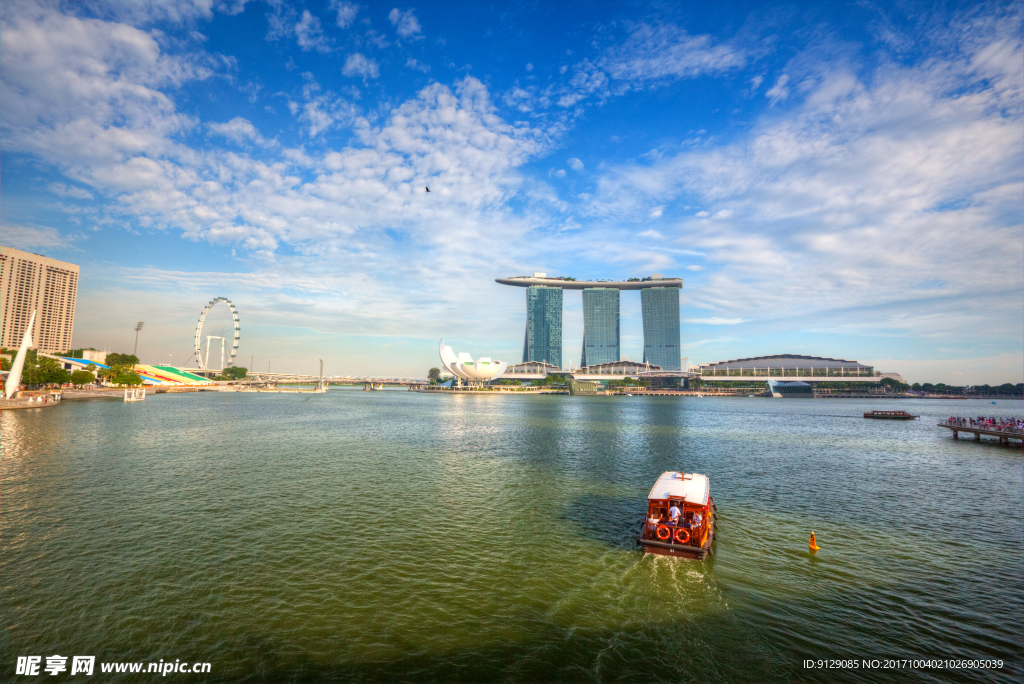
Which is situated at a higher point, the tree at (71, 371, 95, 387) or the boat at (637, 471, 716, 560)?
the tree at (71, 371, 95, 387)

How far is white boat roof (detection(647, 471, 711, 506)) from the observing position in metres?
16.5

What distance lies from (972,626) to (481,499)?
1884cm

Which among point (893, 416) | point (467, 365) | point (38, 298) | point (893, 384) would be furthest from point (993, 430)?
point (38, 298)

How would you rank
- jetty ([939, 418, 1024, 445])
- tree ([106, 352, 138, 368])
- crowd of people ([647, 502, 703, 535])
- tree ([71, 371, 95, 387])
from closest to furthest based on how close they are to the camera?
crowd of people ([647, 502, 703, 535]), jetty ([939, 418, 1024, 445]), tree ([71, 371, 95, 387]), tree ([106, 352, 138, 368])

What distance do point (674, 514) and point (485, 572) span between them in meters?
7.30

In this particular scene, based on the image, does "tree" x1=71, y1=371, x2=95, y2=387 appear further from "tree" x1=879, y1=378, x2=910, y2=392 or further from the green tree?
"tree" x1=879, y1=378, x2=910, y2=392

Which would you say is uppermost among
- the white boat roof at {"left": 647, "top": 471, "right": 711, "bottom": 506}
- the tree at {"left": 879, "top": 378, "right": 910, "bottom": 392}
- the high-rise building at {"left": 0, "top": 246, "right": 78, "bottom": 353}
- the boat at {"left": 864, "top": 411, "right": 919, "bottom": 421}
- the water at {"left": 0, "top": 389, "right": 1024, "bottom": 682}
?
the high-rise building at {"left": 0, "top": 246, "right": 78, "bottom": 353}

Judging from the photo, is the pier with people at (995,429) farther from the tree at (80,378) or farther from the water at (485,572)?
the tree at (80,378)

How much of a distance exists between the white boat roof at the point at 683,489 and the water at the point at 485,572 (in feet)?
7.33

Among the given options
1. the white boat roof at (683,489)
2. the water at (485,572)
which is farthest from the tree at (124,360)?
the white boat roof at (683,489)

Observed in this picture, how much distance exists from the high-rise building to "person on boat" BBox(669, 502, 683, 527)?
217204mm

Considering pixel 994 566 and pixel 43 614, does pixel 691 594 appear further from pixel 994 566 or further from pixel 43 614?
pixel 43 614

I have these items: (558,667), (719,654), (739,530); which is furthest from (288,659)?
(739,530)

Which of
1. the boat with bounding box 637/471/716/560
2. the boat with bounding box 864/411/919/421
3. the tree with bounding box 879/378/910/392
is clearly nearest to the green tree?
the boat with bounding box 637/471/716/560
